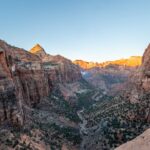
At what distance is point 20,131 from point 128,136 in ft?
84.0

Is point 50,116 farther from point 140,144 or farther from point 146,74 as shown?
point 140,144

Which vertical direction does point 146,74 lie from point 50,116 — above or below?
above

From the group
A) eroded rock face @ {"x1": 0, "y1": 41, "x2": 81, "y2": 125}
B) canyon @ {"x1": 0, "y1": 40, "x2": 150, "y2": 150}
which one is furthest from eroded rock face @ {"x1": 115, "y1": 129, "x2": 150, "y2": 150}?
eroded rock face @ {"x1": 0, "y1": 41, "x2": 81, "y2": 125}

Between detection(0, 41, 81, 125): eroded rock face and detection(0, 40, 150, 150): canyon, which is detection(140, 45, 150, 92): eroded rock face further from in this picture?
detection(0, 41, 81, 125): eroded rock face

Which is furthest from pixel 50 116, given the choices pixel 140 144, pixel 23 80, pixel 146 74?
pixel 140 144

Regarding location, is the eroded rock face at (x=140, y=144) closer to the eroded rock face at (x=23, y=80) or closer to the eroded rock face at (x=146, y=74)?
the eroded rock face at (x=23, y=80)

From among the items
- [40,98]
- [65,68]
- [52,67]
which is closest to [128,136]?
[40,98]

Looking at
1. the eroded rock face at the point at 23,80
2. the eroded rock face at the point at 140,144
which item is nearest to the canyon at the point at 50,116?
the eroded rock face at the point at 23,80

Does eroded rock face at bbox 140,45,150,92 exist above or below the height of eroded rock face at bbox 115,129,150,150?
above

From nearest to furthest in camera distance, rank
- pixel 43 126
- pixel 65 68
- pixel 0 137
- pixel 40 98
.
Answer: pixel 0 137, pixel 43 126, pixel 40 98, pixel 65 68

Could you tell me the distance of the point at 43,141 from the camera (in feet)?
244

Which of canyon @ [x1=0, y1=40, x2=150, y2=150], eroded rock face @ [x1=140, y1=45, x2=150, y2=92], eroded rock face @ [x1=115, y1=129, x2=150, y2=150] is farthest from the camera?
eroded rock face @ [x1=140, y1=45, x2=150, y2=92]

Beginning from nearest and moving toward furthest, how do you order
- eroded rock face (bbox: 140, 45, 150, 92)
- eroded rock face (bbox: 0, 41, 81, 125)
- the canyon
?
the canyon < eroded rock face (bbox: 0, 41, 81, 125) < eroded rock face (bbox: 140, 45, 150, 92)

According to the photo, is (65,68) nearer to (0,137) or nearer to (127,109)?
(127,109)
